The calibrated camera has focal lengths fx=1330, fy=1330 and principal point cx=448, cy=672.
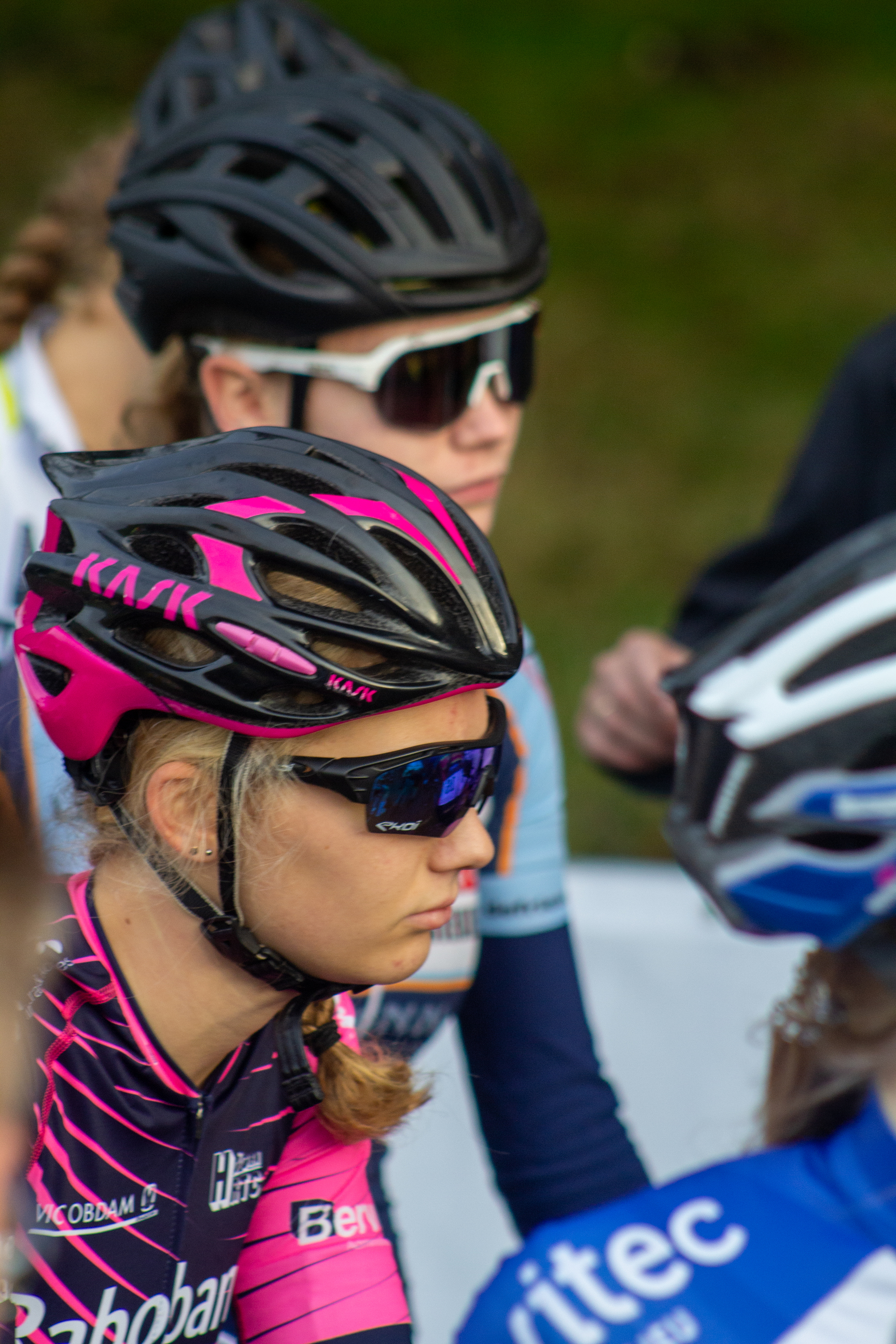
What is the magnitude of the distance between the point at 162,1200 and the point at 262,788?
458 millimetres

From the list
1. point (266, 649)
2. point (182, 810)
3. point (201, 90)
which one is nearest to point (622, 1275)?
point (182, 810)

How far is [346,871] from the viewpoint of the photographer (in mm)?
1353

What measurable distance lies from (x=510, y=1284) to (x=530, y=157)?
8110mm

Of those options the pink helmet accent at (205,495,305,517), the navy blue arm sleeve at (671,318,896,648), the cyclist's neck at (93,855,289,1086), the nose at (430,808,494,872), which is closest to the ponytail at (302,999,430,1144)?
the cyclist's neck at (93,855,289,1086)

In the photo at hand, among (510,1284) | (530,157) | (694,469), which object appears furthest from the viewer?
(530,157)

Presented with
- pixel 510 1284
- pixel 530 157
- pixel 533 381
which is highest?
pixel 530 157

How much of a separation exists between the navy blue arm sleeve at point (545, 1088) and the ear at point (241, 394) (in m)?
0.88

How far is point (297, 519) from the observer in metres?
1.37

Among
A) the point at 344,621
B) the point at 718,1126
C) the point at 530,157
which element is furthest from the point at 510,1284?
the point at 530,157

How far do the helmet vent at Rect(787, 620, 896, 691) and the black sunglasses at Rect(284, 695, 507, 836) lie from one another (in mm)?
611

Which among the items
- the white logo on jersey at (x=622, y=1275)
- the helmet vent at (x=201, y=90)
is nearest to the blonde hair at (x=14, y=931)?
the white logo on jersey at (x=622, y=1275)

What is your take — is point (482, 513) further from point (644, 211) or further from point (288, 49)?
point (644, 211)

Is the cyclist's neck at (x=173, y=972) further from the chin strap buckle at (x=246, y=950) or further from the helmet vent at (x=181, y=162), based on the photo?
the helmet vent at (x=181, y=162)

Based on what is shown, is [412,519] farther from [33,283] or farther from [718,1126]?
[718,1126]
